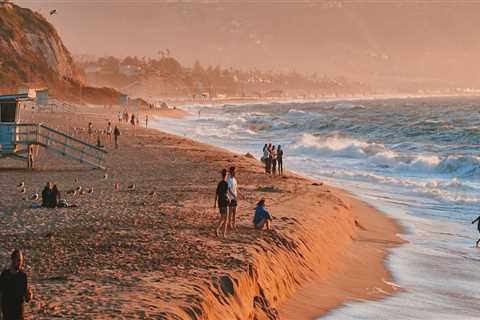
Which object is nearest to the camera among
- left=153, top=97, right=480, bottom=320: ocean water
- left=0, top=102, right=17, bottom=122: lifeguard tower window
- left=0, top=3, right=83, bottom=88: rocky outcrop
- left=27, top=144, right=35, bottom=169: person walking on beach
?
left=153, top=97, right=480, bottom=320: ocean water

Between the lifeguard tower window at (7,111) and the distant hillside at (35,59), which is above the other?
the distant hillside at (35,59)

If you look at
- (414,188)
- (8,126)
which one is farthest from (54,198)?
(414,188)

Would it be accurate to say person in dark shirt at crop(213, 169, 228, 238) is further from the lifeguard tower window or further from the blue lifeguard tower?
the lifeguard tower window

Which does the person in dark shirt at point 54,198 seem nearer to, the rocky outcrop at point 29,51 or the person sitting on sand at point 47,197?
the person sitting on sand at point 47,197

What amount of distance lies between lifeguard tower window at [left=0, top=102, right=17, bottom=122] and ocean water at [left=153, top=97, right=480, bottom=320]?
480 inches

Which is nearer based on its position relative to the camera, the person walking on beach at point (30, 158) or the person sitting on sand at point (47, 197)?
the person sitting on sand at point (47, 197)

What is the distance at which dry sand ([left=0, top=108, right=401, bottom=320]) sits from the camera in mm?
9117

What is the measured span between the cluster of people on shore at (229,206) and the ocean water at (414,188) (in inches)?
106

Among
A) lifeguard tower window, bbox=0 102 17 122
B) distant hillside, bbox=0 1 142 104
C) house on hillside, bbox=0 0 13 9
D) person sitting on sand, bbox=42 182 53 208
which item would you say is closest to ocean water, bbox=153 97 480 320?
person sitting on sand, bbox=42 182 53 208

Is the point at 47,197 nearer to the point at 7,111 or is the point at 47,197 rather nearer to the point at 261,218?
the point at 261,218

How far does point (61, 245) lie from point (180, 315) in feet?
13.6

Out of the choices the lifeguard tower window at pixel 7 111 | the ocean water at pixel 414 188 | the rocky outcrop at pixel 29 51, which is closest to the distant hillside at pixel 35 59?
the rocky outcrop at pixel 29 51

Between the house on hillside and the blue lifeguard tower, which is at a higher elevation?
the house on hillside

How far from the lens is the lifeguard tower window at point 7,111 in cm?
2392
